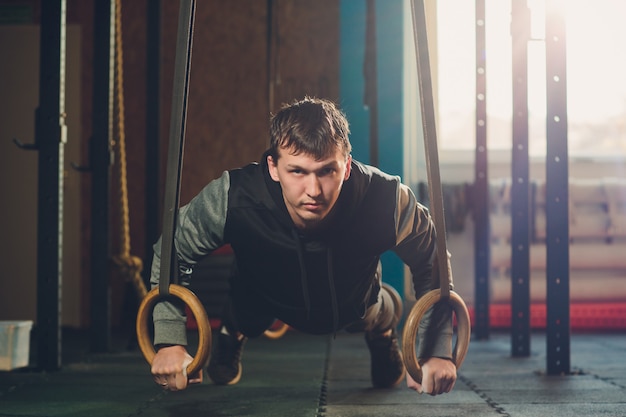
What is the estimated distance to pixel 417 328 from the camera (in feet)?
6.26

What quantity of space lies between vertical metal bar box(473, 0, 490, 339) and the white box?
2.26 meters

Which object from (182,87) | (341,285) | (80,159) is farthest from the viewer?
(80,159)

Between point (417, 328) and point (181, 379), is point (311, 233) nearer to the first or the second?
point (417, 328)

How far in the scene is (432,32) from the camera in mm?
Result: 5301

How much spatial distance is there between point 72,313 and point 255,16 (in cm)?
224

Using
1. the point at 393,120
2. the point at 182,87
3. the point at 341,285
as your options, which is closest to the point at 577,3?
the point at 393,120

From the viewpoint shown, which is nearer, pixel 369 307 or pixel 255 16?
pixel 369 307

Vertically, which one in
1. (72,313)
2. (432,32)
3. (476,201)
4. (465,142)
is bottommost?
(72,313)

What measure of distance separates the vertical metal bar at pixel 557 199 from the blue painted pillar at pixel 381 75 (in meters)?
2.17

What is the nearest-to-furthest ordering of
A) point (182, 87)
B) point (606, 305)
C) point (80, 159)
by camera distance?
point (182, 87), point (606, 305), point (80, 159)

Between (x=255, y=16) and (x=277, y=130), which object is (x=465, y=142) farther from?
(x=277, y=130)

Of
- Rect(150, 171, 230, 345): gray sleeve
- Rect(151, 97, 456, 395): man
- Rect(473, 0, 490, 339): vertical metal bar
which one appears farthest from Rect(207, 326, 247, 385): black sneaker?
Rect(473, 0, 490, 339): vertical metal bar

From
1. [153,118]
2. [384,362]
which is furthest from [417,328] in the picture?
[153,118]

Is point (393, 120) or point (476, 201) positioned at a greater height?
point (393, 120)
